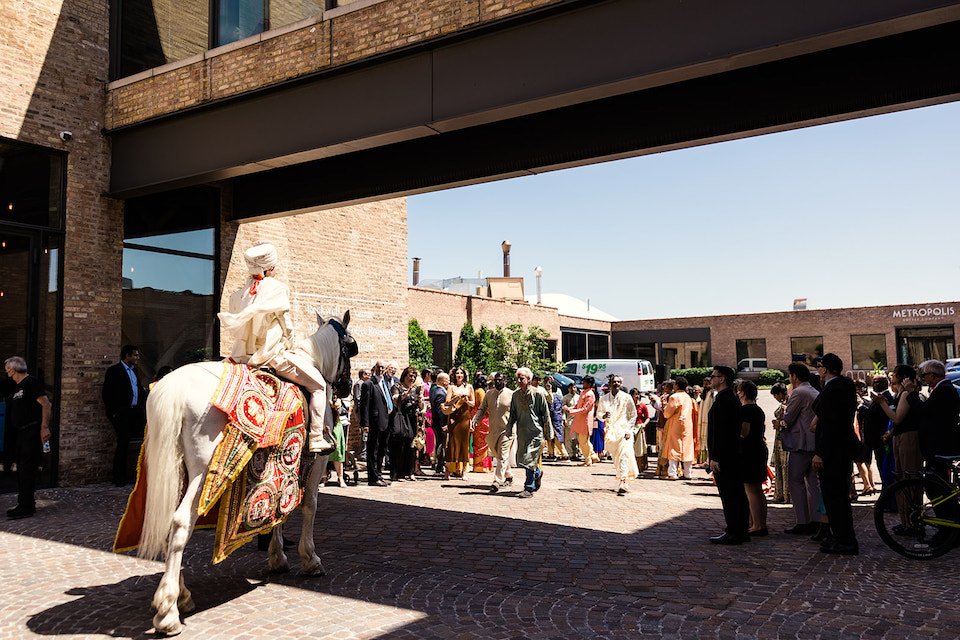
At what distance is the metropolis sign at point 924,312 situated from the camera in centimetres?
4069

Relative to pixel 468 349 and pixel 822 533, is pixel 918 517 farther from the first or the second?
pixel 468 349

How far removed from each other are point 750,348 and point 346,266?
36892 millimetres

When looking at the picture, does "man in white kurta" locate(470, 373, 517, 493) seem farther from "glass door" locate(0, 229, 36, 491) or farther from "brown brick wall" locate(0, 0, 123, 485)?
"glass door" locate(0, 229, 36, 491)

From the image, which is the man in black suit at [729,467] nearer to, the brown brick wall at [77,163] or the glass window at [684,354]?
the brown brick wall at [77,163]

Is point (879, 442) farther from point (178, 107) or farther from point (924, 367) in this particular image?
point (178, 107)

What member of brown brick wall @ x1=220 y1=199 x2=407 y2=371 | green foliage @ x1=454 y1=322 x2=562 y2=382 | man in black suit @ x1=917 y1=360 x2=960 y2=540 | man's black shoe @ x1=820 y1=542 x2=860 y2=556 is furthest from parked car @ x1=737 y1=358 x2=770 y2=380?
man's black shoe @ x1=820 y1=542 x2=860 y2=556

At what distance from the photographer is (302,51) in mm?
9477

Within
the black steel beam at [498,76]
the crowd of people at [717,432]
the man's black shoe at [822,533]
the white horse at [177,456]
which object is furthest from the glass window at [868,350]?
the white horse at [177,456]

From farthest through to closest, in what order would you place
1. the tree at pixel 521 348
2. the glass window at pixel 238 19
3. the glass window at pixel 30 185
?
the tree at pixel 521 348 → the glass window at pixel 238 19 → the glass window at pixel 30 185

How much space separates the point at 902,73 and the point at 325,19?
671 centimetres

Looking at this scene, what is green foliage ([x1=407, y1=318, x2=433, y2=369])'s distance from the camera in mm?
26906

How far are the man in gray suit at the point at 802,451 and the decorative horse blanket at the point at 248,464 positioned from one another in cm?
546

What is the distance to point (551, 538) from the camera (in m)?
7.51

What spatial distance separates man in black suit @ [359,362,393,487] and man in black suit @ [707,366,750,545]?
19.1 feet
